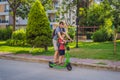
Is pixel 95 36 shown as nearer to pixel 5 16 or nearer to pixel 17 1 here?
pixel 17 1

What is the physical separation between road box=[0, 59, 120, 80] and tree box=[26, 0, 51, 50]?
4.98m

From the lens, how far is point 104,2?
25.7 m

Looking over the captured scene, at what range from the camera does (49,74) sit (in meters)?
9.71

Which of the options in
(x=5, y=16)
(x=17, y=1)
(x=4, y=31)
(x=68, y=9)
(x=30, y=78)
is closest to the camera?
(x=30, y=78)

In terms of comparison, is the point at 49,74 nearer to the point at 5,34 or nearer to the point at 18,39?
the point at 18,39

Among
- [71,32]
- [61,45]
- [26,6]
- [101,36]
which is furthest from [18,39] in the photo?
[61,45]

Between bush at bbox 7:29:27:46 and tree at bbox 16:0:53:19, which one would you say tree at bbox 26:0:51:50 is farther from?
tree at bbox 16:0:53:19

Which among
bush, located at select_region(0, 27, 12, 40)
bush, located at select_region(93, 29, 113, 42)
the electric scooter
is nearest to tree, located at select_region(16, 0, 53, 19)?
bush, located at select_region(0, 27, 12, 40)

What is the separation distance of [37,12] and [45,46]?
6.80 ft

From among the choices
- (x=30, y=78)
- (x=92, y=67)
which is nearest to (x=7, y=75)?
(x=30, y=78)

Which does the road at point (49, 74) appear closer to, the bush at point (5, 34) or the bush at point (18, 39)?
the bush at point (18, 39)

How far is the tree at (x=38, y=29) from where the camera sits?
1617cm

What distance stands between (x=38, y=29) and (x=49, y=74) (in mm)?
6921

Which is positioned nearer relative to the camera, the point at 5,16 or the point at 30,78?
the point at 30,78
